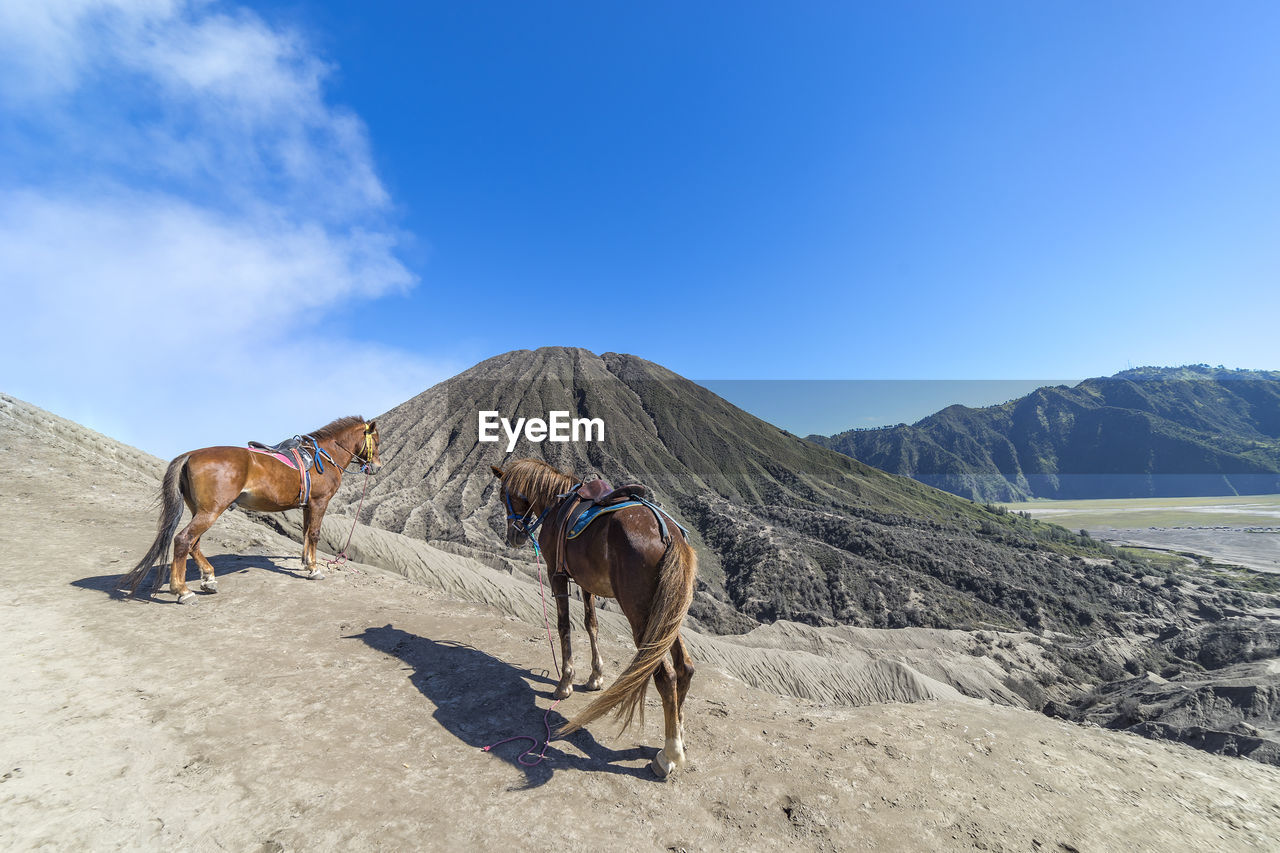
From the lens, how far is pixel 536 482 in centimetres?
514

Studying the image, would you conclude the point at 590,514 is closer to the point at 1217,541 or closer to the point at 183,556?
the point at 183,556

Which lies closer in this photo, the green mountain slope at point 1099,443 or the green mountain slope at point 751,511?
the green mountain slope at point 751,511

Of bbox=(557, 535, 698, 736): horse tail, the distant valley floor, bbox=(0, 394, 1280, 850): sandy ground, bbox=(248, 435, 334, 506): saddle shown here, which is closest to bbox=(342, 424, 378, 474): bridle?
bbox=(248, 435, 334, 506): saddle

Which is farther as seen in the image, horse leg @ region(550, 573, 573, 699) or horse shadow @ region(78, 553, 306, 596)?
horse shadow @ region(78, 553, 306, 596)

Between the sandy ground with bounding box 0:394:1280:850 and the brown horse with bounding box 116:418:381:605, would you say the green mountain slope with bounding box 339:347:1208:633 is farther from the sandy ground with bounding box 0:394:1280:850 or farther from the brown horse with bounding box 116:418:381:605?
the sandy ground with bounding box 0:394:1280:850

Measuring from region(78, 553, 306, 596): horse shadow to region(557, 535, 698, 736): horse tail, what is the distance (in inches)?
232

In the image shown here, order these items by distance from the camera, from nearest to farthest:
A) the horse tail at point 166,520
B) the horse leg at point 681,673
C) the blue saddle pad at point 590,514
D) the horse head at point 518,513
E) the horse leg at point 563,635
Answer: the horse leg at point 681,673 < the blue saddle pad at point 590,514 < the horse leg at point 563,635 < the horse head at point 518,513 < the horse tail at point 166,520

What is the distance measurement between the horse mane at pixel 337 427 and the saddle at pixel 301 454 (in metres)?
0.14

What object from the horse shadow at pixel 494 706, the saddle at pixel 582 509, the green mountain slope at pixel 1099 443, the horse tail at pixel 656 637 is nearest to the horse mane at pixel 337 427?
the horse shadow at pixel 494 706

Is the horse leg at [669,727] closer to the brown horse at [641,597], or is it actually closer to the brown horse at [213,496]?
the brown horse at [641,597]

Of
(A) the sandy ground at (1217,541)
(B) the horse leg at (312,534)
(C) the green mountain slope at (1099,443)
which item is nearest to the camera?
(B) the horse leg at (312,534)

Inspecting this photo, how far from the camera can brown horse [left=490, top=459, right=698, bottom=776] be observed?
11.1 ft

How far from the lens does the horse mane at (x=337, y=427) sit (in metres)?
7.39

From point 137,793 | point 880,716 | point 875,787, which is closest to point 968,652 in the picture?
point 880,716
